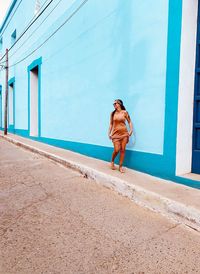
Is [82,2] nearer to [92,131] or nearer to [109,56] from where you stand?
[109,56]

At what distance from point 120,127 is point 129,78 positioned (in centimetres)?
113

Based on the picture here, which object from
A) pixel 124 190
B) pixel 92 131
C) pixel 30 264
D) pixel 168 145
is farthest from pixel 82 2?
pixel 30 264

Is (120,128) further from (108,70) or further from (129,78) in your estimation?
(108,70)

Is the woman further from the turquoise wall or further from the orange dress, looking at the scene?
the turquoise wall

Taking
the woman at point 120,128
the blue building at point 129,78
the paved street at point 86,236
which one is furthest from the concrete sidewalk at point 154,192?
the woman at point 120,128

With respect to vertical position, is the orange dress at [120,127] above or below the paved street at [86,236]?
above

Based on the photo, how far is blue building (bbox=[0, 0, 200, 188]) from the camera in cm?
418

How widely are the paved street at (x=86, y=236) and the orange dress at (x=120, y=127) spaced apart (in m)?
1.13

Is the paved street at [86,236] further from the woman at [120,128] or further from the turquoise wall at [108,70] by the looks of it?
the turquoise wall at [108,70]

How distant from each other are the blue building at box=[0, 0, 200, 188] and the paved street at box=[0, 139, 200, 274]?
1.29m

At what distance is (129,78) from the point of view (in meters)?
5.26

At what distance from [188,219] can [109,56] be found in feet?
13.7

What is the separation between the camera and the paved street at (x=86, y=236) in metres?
2.17

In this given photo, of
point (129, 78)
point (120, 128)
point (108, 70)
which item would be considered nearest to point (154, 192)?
point (120, 128)
